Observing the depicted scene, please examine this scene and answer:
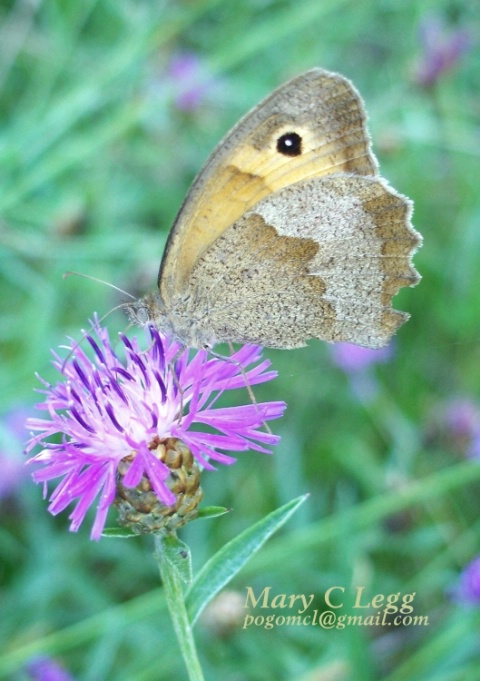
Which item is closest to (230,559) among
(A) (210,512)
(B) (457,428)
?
(A) (210,512)

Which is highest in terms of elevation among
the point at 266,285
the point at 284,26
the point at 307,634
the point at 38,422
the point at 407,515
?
the point at 284,26

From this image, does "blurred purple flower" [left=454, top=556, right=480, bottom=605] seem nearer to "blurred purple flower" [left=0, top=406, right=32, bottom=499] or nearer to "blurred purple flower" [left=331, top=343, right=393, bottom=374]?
"blurred purple flower" [left=331, top=343, right=393, bottom=374]

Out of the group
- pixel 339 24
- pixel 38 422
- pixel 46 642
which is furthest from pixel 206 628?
pixel 339 24

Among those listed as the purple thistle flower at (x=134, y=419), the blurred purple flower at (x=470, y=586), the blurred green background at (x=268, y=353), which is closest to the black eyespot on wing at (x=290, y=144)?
the purple thistle flower at (x=134, y=419)

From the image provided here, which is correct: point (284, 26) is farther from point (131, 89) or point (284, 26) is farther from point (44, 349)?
point (44, 349)

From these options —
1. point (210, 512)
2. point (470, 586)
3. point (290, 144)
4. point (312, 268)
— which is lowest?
point (470, 586)

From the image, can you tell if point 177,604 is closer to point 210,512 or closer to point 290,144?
point 210,512
